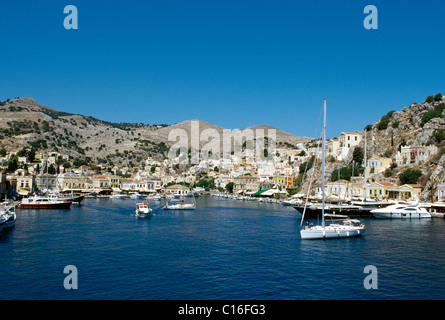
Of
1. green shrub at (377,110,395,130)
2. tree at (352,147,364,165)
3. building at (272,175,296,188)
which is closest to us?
tree at (352,147,364,165)

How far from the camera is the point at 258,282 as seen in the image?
19375mm

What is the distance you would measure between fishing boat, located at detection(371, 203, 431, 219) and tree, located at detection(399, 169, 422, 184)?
57.1 ft

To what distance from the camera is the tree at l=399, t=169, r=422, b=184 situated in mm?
65938

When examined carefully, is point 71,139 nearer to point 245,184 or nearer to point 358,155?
point 245,184

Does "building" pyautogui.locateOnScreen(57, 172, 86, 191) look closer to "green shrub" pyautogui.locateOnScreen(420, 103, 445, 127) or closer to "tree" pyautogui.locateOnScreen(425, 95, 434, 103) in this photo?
"green shrub" pyautogui.locateOnScreen(420, 103, 445, 127)

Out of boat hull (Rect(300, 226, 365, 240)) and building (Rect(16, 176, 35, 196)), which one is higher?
building (Rect(16, 176, 35, 196))

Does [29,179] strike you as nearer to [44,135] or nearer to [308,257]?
[44,135]

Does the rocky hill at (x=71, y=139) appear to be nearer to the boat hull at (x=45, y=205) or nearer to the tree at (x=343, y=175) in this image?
the boat hull at (x=45, y=205)

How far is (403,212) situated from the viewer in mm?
48719

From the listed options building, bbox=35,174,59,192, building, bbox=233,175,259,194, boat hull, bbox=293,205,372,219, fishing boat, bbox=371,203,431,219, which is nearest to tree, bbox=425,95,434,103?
building, bbox=233,175,259,194

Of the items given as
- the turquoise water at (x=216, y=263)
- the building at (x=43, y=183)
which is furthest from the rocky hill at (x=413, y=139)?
the building at (x=43, y=183)

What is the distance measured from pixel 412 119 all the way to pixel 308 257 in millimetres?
75192

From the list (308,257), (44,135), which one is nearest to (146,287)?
(308,257)

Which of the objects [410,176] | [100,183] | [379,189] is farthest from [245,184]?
[410,176]
